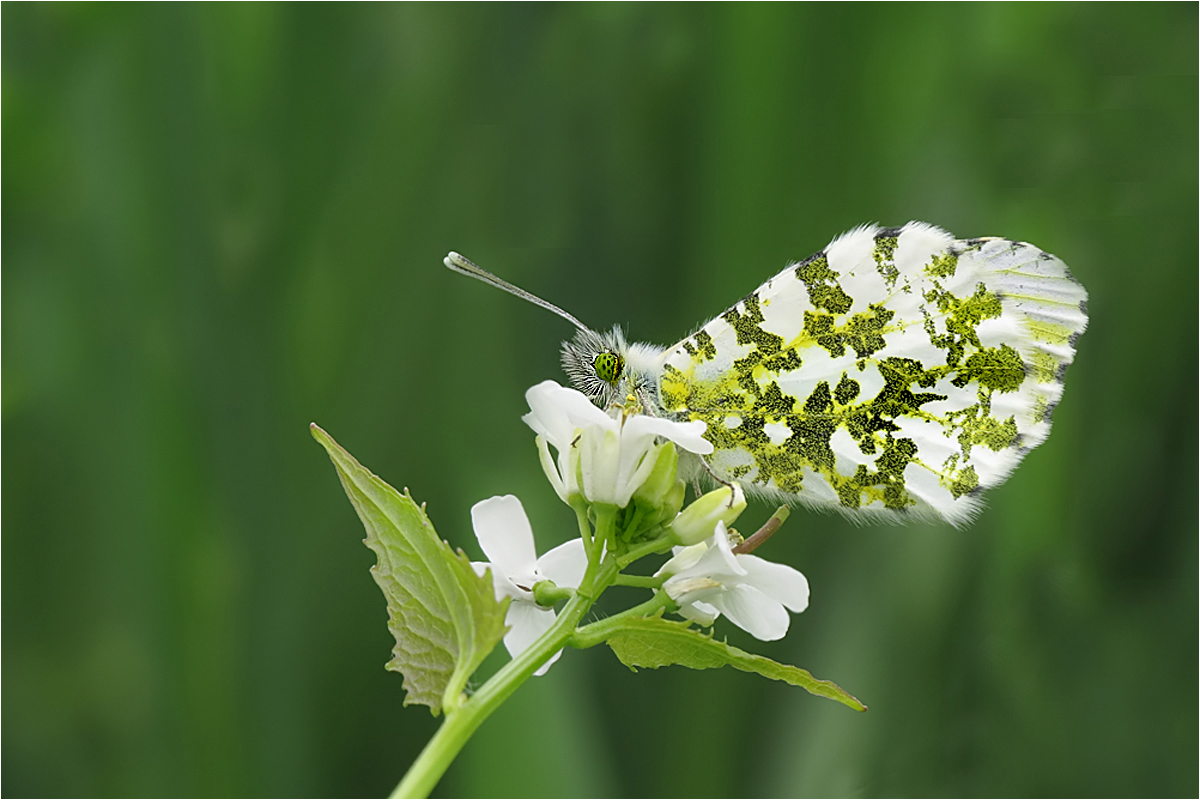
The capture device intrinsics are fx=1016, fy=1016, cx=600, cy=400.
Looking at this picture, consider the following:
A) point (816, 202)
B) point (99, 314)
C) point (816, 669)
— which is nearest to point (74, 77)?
point (99, 314)

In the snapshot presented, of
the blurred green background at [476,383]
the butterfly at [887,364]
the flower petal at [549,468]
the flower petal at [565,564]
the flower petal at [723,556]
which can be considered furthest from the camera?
the blurred green background at [476,383]

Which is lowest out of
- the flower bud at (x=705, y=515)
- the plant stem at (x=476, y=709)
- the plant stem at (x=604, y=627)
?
the plant stem at (x=476, y=709)

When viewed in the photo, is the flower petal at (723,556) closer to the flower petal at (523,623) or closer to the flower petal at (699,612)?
the flower petal at (699,612)

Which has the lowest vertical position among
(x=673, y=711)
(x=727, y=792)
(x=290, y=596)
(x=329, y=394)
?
(x=727, y=792)

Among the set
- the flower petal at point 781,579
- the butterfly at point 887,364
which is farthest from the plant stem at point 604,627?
the butterfly at point 887,364

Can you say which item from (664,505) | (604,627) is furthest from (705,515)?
(604,627)

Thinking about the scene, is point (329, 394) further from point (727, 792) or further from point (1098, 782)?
point (1098, 782)

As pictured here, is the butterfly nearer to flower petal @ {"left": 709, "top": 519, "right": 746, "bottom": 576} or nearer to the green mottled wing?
the green mottled wing
